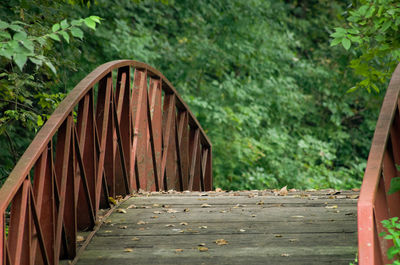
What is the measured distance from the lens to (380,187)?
2.90 metres

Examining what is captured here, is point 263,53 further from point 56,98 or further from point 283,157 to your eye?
point 56,98

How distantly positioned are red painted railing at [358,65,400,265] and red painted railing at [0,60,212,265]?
157 cm

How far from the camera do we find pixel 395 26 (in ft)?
13.8

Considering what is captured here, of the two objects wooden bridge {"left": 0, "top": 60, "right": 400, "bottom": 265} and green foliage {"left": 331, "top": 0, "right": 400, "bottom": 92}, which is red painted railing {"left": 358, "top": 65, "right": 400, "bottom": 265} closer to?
wooden bridge {"left": 0, "top": 60, "right": 400, "bottom": 265}

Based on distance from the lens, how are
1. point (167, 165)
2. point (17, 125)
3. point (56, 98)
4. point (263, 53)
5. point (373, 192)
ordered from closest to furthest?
point (373, 192) → point (56, 98) → point (167, 165) → point (17, 125) → point (263, 53)

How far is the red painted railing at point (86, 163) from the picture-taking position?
3232mm

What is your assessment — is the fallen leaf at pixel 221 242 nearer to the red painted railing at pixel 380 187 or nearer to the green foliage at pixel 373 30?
the red painted railing at pixel 380 187

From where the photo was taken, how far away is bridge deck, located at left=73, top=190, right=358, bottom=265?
3.97 meters

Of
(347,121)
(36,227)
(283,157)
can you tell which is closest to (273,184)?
(283,157)

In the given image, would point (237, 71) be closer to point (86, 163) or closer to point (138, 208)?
point (138, 208)

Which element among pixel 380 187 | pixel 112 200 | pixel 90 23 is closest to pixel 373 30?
pixel 380 187

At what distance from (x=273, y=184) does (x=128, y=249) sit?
937cm

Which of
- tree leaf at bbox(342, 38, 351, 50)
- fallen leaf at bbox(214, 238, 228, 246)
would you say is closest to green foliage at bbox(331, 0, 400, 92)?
tree leaf at bbox(342, 38, 351, 50)

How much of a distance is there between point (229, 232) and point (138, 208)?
1061 millimetres
